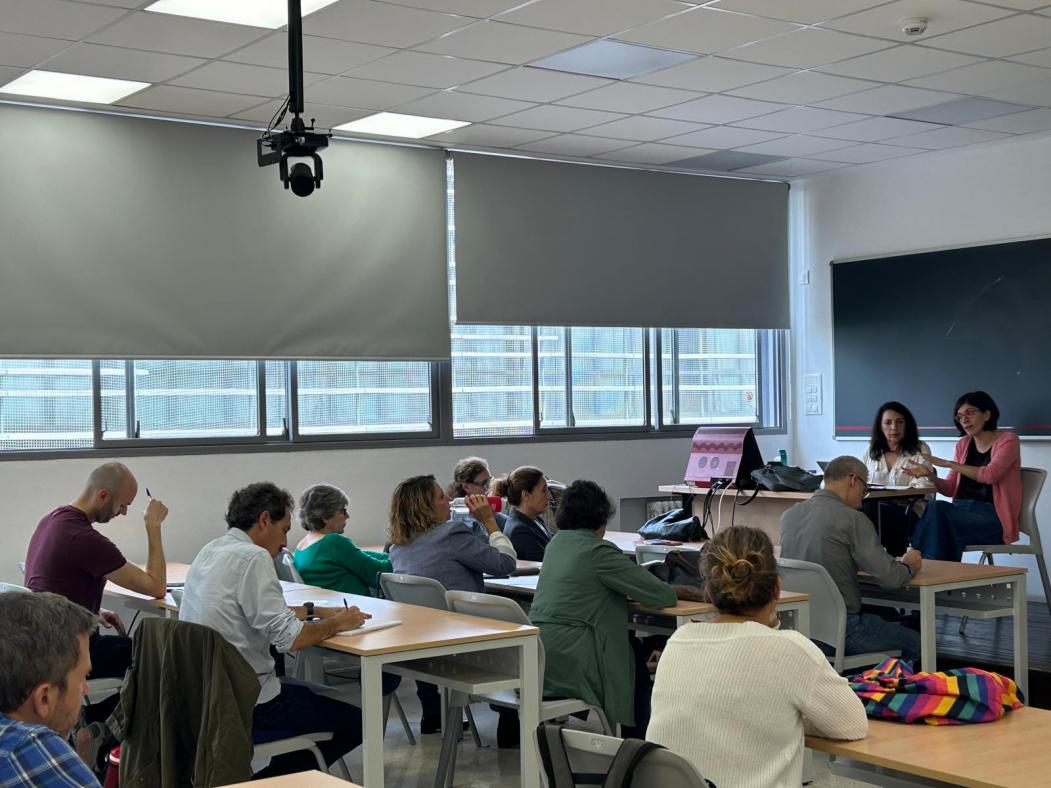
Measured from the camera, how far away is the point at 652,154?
339 inches

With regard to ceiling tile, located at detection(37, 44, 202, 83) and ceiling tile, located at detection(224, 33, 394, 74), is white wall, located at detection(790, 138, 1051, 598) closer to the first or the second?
ceiling tile, located at detection(224, 33, 394, 74)

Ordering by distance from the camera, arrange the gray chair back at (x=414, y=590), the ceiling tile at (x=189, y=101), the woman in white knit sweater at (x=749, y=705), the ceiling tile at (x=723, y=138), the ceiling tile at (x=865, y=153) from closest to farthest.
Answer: the woman in white knit sweater at (x=749, y=705) → the gray chair back at (x=414, y=590) → the ceiling tile at (x=189, y=101) → the ceiling tile at (x=723, y=138) → the ceiling tile at (x=865, y=153)

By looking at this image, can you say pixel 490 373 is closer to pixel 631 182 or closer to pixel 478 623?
pixel 631 182

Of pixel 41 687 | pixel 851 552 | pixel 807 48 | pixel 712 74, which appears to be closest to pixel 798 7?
pixel 807 48

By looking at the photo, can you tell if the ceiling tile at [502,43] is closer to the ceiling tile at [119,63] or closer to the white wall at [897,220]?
the ceiling tile at [119,63]

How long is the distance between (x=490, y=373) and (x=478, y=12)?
3565 millimetres

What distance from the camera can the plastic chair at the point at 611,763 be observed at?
235 cm

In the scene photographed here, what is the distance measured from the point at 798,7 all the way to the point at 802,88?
1431 mm

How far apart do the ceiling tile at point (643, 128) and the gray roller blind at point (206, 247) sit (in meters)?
1.12

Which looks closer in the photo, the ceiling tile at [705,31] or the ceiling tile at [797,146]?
the ceiling tile at [705,31]

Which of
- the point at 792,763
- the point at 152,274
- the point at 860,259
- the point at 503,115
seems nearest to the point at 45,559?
the point at 152,274

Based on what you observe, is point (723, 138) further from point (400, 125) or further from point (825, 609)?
point (825, 609)

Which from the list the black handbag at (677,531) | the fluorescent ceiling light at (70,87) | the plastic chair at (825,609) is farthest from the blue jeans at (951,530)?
the fluorescent ceiling light at (70,87)

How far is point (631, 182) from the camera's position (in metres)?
9.03
